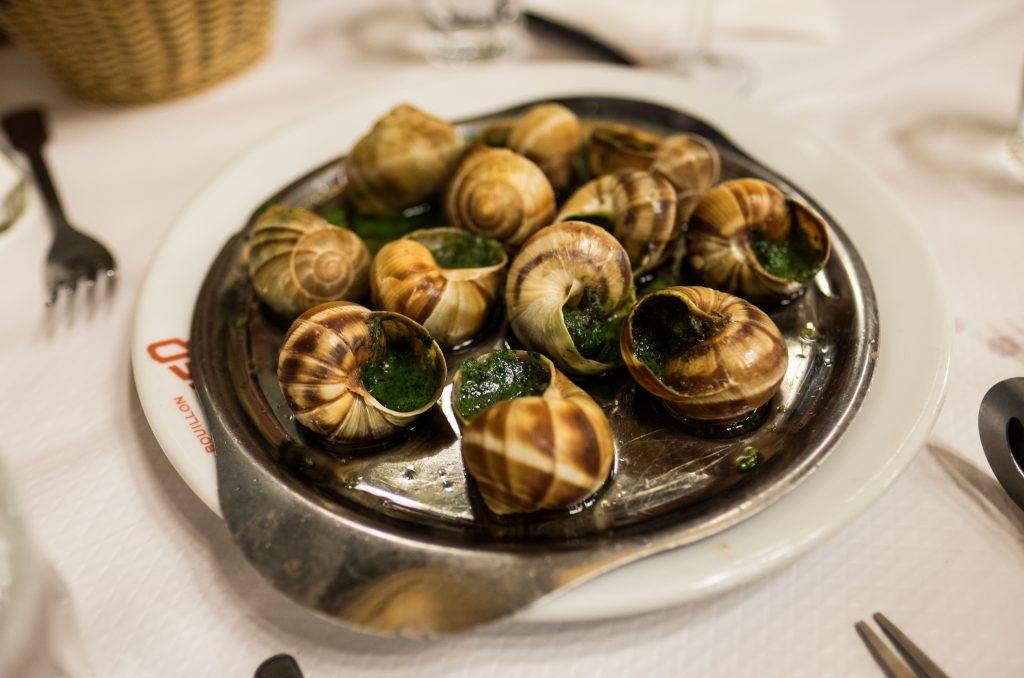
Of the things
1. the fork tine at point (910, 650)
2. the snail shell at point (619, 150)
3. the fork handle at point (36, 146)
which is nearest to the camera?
the fork tine at point (910, 650)

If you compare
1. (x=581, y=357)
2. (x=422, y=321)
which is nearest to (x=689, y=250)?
(x=581, y=357)

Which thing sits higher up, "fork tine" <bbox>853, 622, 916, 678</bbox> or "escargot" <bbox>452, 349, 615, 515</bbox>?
"escargot" <bbox>452, 349, 615, 515</bbox>

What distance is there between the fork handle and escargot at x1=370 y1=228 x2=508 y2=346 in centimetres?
54

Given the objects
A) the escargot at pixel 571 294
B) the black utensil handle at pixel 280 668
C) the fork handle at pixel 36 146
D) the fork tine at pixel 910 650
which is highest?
the escargot at pixel 571 294

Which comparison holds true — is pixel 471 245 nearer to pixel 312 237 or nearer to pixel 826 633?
pixel 312 237

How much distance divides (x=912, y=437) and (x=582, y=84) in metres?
0.70

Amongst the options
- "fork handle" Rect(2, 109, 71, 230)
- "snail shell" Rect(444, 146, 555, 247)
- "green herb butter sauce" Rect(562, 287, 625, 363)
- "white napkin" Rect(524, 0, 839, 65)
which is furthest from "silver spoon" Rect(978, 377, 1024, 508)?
"fork handle" Rect(2, 109, 71, 230)

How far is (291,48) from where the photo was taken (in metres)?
1.37

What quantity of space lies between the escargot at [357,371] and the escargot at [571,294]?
100 mm

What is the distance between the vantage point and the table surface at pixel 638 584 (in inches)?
24.2

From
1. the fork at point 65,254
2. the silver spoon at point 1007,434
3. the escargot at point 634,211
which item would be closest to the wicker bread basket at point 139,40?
the fork at point 65,254

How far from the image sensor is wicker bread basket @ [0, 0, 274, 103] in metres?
1.07

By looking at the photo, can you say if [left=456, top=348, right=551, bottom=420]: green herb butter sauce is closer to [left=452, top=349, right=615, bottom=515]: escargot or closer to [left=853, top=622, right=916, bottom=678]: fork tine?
[left=452, top=349, right=615, bottom=515]: escargot

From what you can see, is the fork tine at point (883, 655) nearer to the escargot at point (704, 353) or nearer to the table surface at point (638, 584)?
the table surface at point (638, 584)
